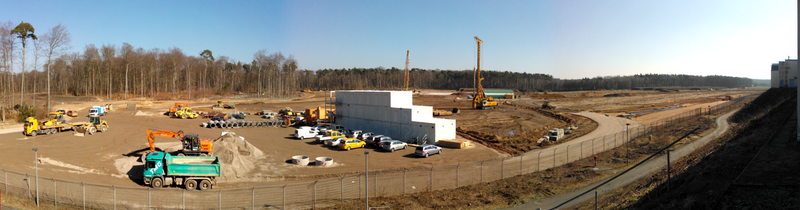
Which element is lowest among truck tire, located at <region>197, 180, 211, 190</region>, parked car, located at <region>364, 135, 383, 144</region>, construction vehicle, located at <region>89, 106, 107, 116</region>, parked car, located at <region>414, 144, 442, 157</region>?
truck tire, located at <region>197, 180, 211, 190</region>

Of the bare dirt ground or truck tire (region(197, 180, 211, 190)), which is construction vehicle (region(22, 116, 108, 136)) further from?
truck tire (region(197, 180, 211, 190))

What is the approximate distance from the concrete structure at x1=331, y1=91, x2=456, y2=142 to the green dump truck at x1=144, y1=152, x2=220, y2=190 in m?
21.9

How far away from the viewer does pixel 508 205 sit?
60.6 ft

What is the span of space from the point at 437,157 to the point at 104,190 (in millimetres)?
22018

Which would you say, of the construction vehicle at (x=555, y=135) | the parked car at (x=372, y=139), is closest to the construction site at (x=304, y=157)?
the parked car at (x=372, y=139)

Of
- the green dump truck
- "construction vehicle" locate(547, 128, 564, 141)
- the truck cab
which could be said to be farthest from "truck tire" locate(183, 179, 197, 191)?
"construction vehicle" locate(547, 128, 564, 141)

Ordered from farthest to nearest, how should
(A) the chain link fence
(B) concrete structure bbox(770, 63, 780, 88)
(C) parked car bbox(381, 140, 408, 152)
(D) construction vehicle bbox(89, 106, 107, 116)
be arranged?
(B) concrete structure bbox(770, 63, 780, 88) < (D) construction vehicle bbox(89, 106, 107, 116) < (C) parked car bbox(381, 140, 408, 152) < (A) the chain link fence

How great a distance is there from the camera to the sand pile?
2408 centimetres

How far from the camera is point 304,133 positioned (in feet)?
133

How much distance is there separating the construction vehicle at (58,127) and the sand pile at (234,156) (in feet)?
64.1

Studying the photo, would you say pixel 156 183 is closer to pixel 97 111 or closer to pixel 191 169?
pixel 191 169

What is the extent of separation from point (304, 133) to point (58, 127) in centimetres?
2495

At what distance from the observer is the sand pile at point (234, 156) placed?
24078 millimetres

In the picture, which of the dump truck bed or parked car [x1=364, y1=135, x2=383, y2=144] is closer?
the dump truck bed
